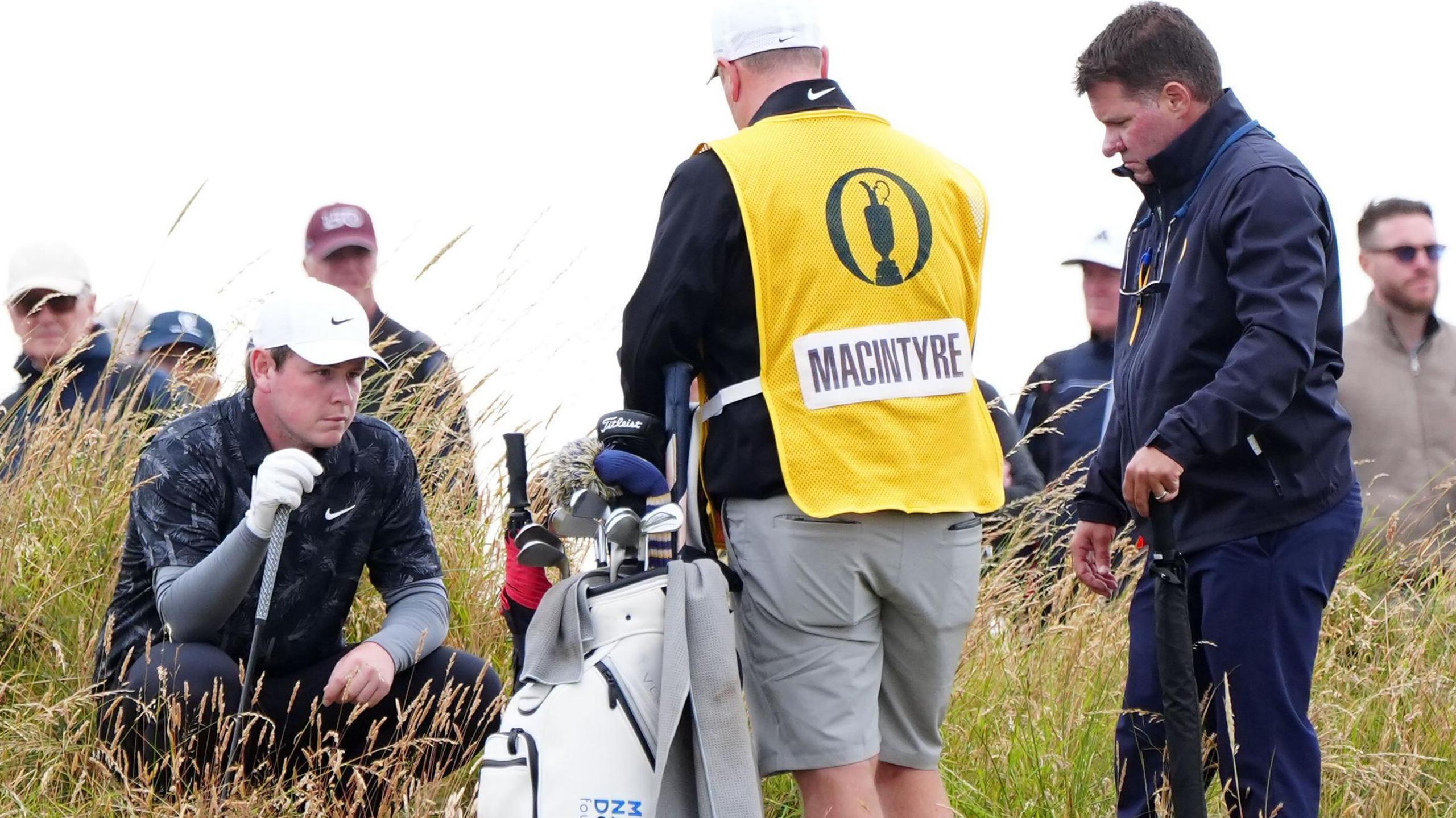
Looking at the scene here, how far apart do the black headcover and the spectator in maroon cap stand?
2.44m

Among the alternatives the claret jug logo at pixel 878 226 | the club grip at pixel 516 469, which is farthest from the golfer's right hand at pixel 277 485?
the claret jug logo at pixel 878 226

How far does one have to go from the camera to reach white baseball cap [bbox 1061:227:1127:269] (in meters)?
6.71

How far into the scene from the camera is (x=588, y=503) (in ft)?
11.4

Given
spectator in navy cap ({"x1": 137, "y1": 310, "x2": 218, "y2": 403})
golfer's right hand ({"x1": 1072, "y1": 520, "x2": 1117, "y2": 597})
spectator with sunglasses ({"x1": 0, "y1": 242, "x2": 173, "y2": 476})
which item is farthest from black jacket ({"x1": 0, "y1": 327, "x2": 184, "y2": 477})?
golfer's right hand ({"x1": 1072, "y1": 520, "x2": 1117, "y2": 597})

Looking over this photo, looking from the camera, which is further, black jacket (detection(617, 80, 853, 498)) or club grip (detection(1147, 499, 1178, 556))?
club grip (detection(1147, 499, 1178, 556))

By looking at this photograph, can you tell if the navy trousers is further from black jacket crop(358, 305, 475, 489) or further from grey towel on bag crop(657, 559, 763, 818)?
black jacket crop(358, 305, 475, 489)

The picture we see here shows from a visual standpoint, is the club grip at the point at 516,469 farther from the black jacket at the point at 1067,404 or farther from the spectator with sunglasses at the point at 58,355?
the black jacket at the point at 1067,404

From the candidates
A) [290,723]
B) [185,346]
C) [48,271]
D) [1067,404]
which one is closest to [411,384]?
[185,346]

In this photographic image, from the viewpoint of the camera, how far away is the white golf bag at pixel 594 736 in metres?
3.32

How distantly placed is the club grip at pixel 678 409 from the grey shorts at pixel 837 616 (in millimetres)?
150

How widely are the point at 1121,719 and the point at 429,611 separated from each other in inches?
70.6

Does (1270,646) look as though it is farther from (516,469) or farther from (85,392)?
(85,392)

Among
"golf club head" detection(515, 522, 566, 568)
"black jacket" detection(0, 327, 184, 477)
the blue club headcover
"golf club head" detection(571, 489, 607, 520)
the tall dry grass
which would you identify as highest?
"black jacket" detection(0, 327, 184, 477)

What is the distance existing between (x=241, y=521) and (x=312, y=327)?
0.51 m
